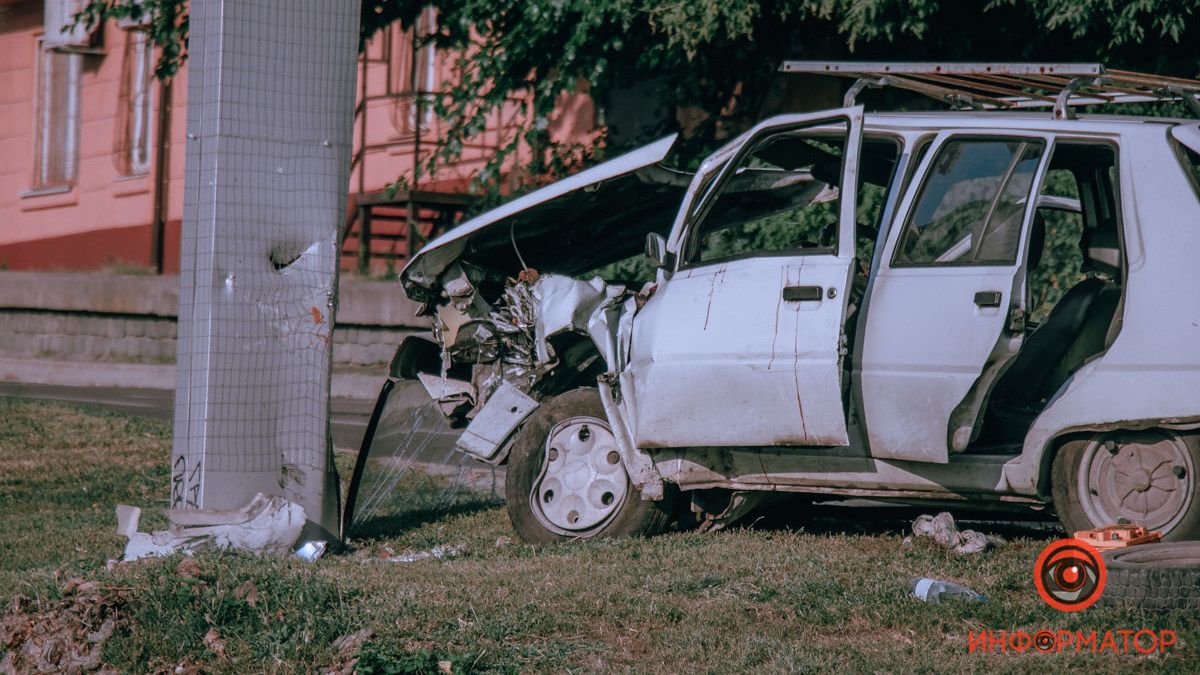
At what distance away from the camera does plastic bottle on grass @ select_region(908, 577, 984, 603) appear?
5.14m

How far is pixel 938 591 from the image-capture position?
5238mm

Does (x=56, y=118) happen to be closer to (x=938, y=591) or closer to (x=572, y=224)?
(x=572, y=224)

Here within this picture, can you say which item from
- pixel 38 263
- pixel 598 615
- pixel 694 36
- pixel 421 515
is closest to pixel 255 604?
pixel 598 615

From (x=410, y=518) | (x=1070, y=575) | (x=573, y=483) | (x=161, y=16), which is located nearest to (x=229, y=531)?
(x=410, y=518)

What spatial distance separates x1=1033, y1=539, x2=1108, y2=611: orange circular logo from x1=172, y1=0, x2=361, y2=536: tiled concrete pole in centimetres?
346

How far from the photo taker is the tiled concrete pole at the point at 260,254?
23.3 feet

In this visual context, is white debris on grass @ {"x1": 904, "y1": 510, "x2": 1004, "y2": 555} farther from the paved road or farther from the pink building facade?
the pink building facade

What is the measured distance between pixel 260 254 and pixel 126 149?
13.9 m

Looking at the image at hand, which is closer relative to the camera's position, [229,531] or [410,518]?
[229,531]

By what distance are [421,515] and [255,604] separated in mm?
3000

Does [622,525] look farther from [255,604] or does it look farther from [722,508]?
[255,604]

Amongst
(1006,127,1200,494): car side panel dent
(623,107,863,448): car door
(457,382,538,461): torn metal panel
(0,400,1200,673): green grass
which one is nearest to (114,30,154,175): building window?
(457,382,538,461): torn metal panel

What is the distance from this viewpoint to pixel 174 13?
13492 millimetres

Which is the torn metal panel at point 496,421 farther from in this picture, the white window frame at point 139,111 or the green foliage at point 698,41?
the white window frame at point 139,111
